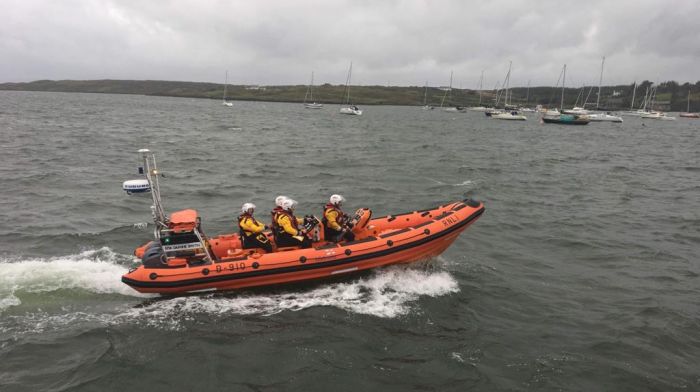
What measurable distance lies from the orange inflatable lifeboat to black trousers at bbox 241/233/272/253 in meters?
0.09

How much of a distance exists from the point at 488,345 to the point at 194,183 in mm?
13221

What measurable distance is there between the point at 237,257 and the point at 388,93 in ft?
476

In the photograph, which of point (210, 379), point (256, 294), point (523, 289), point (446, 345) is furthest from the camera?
point (523, 289)

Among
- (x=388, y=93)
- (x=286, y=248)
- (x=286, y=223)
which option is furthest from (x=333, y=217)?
(x=388, y=93)

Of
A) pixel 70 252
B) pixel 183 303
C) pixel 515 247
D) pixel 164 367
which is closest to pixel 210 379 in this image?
pixel 164 367

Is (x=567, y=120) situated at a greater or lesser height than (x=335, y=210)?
greater

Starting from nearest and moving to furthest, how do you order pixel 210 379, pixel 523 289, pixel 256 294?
pixel 210 379, pixel 256 294, pixel 523 289

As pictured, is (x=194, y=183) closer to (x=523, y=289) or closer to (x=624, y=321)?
(x=523, y=289)

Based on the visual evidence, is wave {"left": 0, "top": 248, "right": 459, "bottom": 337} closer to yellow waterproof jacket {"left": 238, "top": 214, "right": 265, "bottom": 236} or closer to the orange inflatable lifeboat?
the orange inflatable lifeboat

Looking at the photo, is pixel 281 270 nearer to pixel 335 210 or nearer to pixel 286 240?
pixel 286 240

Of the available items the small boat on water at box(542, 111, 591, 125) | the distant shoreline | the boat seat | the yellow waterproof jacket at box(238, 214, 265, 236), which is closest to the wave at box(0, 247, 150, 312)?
the yellow waterproof jacket at box(238, 214, 265, 236)

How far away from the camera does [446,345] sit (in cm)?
657

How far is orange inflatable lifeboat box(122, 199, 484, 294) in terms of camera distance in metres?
→ 7.50

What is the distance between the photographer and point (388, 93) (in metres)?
148
